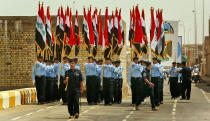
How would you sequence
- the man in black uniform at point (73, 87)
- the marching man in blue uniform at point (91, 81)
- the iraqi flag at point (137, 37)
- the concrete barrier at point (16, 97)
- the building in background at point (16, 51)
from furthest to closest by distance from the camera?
the building in background at point (16, 51)
the iraqi flag at point (137, 37)
the marching man in blue uniform at point (91, 81)
the concrete barrier at point (16, 97)
the man in black uniform at point (73, 87)

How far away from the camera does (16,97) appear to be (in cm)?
2300

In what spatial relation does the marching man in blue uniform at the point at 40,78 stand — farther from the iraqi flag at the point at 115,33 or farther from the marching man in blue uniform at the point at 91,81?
the iraqi flag at the point at 115,33

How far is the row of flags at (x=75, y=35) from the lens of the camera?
2631cm

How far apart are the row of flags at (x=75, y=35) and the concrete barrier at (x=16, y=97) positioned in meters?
2.06

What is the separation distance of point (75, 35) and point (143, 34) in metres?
4.81

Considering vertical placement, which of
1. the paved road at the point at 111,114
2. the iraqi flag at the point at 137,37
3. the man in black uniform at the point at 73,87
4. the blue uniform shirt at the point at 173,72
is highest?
the iraqi flag at the point at 137,37

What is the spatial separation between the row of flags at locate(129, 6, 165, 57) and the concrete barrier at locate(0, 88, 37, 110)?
4.74 metres

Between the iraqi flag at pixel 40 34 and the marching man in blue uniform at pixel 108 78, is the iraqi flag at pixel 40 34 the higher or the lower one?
the higher one

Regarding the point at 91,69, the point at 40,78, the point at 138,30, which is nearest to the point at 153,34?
the point at 138,30

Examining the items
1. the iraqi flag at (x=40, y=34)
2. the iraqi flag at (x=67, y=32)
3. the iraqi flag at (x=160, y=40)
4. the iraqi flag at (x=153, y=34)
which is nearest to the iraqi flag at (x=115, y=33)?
the iraqi flag at (x=153, y=34)

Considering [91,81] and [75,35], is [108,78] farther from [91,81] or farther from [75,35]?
[75,35]

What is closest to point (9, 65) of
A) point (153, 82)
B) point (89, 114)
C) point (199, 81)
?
point (153, 82)

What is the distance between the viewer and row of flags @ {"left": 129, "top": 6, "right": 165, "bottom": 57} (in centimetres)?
2470

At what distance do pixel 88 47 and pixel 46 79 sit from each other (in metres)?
4.58
